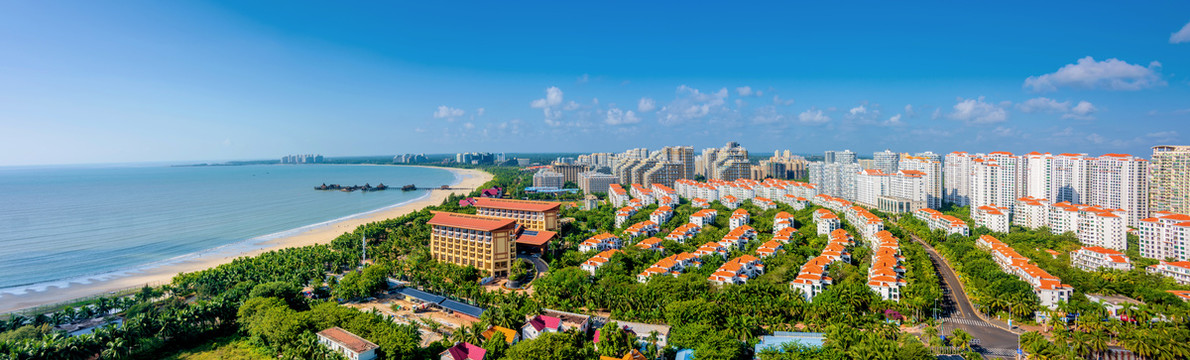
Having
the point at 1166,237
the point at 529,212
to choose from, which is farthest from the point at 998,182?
the point at 529,212

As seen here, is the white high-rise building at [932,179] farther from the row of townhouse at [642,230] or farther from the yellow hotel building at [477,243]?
the yellow hotel building at [477,243]

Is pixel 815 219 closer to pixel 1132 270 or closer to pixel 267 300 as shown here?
pixel 1132 270

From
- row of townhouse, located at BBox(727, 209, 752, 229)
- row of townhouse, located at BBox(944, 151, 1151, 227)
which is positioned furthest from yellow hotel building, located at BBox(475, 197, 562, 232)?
row of townhouse, located at BBox(944, 151, 1151, 227)

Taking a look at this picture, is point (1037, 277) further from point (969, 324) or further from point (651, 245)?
point (651, 245)

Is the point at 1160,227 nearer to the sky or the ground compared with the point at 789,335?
nearer to the sky

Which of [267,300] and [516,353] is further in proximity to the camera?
[267,300]

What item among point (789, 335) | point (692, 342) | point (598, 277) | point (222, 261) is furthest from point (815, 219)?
point (222, 261)

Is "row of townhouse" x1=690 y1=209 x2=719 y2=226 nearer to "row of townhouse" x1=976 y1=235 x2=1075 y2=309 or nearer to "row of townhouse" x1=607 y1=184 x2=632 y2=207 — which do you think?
"row of townhouse" x1=607 y1=184 x2=632 y2=207

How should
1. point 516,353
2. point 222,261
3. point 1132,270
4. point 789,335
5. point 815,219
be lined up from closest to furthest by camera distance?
point 516,353 → point 789,335 → point 1132,270 → point 222,261 → point 815,219
